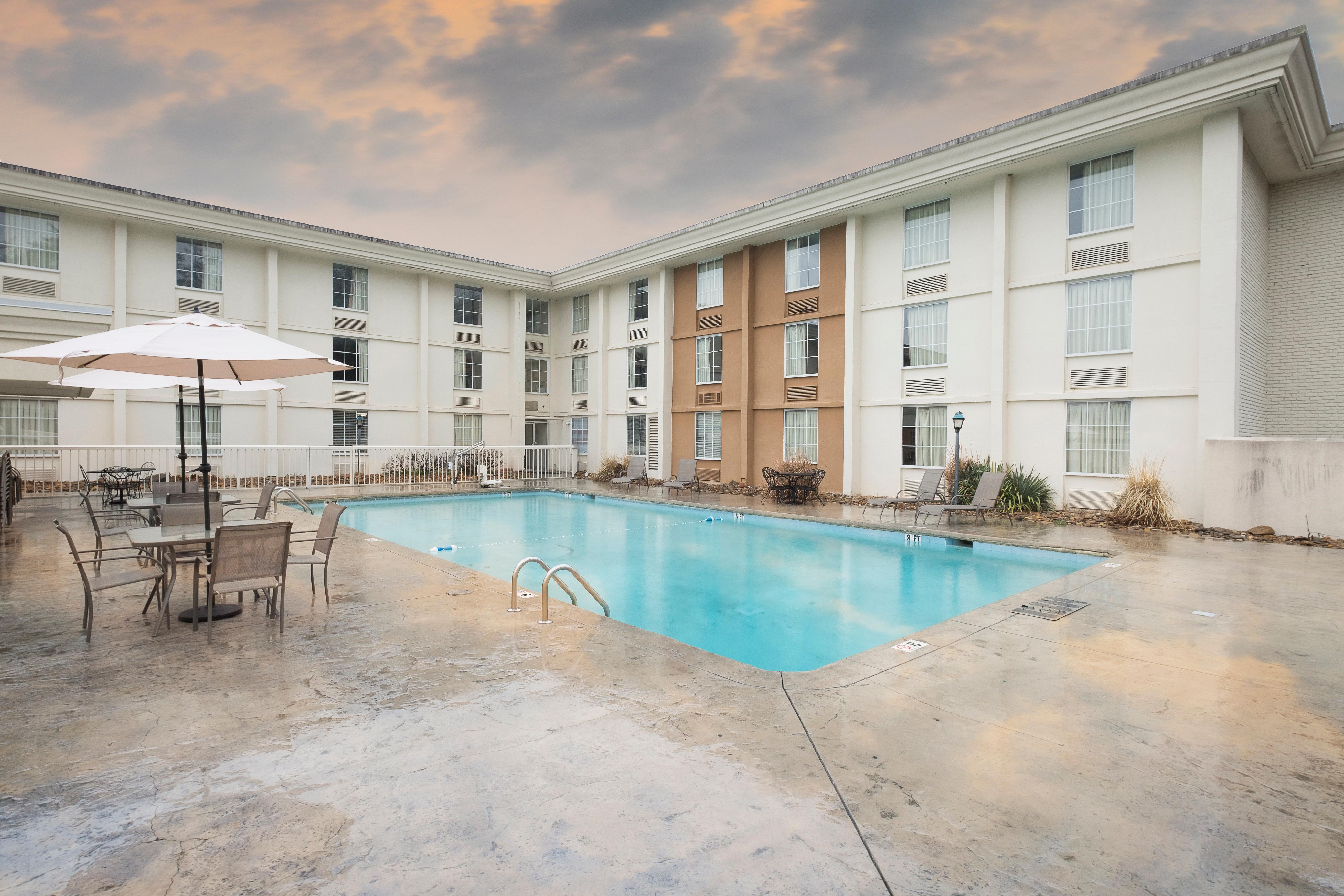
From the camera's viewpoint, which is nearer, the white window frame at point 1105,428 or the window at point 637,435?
the white window frame at point 1105,428

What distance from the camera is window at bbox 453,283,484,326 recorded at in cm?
2333

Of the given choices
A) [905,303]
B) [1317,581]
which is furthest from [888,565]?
[905,303]

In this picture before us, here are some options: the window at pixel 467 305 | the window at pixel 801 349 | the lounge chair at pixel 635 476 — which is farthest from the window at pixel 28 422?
the window at pixel 801 349

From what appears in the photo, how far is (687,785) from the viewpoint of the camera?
262 centimetres

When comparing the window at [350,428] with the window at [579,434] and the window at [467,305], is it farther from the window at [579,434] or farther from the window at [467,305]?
the window at [579,434]

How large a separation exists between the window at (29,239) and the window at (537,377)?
1371cm

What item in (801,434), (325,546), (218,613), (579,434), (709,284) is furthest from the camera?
(579,434)

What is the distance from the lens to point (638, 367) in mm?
22109

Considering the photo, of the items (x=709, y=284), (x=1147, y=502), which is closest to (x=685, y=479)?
(x=709, y=284)

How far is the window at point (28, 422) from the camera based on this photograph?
626 inches

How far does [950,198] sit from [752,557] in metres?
10.6

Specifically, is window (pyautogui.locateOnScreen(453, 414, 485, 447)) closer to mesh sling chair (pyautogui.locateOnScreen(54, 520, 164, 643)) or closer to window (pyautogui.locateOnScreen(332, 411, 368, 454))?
window (pyautogui.locateOnScreen(332, 411, 368, 454))

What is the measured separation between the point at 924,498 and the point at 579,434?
15085 millimetres

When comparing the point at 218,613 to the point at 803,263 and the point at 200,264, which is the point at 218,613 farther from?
→ the point at 200,264
